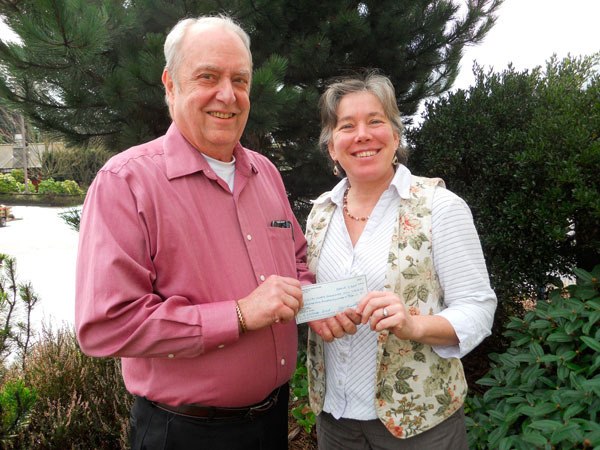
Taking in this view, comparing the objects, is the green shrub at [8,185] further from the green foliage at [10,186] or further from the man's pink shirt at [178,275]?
the man's pink shirt at [178,275]

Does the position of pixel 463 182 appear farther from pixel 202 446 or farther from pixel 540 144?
pixel 202 446

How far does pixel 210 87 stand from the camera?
66.1 inches

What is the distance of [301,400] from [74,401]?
167 centimetres

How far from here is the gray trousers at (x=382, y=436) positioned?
Result: 69.2 inches

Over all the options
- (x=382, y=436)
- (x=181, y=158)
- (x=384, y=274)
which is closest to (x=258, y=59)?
(x=181, y=158)

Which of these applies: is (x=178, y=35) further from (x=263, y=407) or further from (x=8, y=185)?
(x=8, y=185)

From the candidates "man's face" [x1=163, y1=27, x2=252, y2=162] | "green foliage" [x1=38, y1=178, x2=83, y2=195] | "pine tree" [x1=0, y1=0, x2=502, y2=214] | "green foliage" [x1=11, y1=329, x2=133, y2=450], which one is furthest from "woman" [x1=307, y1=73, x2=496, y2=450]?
"green foliage" [x1=38, y1=178, x2=83, y2=195]

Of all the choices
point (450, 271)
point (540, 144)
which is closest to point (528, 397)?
point (450, 271)

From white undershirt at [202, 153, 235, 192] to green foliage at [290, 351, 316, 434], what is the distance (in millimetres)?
1937

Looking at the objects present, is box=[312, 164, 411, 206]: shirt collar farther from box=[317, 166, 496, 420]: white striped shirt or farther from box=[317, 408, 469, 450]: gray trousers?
box=[317, 408, 469, 450]: gray trousers

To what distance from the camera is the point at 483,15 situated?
4.50 metres

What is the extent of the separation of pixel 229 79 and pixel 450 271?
108 cm

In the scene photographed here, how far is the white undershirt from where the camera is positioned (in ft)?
5.91

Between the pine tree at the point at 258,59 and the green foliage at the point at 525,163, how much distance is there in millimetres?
768
